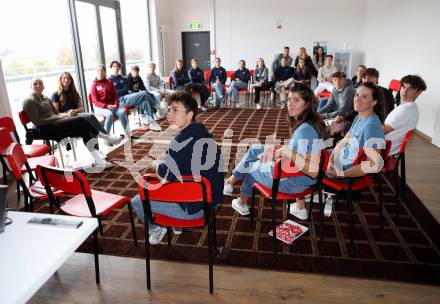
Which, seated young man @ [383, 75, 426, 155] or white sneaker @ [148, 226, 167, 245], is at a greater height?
seated young man @ [383, 75, 426, 155]

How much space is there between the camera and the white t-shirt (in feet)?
9.82

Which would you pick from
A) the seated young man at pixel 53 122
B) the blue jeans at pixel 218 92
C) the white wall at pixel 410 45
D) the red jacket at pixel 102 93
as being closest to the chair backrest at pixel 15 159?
the seated young man at pixel 53 122

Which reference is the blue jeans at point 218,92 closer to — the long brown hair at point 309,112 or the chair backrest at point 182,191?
the long brown hair at point 309,112

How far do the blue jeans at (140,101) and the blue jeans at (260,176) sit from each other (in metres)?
3.72

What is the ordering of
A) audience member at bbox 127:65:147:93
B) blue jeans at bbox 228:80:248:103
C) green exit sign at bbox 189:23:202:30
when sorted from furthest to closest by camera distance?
green exit sign at bbox 189:23:202:30, blue jeans at bbox 228:80:248:103, audience member at bbox 127:65:147:93

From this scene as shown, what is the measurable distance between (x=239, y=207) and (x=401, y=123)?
165 centimetres

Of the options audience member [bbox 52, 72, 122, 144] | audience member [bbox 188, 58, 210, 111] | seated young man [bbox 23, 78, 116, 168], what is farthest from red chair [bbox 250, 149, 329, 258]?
audience member [bbox 188, 58, 210, 111]

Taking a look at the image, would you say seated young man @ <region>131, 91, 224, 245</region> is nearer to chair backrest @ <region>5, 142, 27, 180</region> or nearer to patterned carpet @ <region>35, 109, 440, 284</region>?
patterned carpet @ <region>35, 109, 440, 284</region>

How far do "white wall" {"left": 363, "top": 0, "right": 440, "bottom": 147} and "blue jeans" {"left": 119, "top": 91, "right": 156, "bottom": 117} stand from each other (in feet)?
15.7

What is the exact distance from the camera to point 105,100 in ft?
17.7

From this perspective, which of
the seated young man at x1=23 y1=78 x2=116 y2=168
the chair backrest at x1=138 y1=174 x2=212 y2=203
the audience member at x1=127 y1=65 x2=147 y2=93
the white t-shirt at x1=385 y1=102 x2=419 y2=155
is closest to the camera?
the chair backrest at x1=138 y1=174 x2=212 y2=203

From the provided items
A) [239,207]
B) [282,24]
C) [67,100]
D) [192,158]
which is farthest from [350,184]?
[282,24]

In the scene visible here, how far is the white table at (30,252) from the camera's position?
3.19 ft

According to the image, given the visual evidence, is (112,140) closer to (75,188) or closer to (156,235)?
(156,235)
